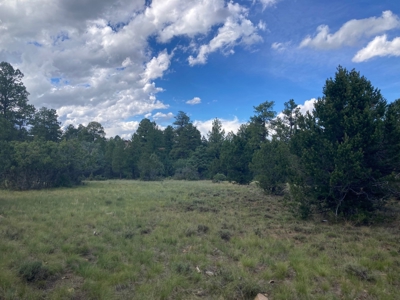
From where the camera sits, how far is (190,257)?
22.6 feet

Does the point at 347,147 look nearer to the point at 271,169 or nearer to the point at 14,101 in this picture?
the point at 271,169

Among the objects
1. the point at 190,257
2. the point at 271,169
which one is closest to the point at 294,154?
the point at 271,169

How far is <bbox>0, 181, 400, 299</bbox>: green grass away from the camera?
511cm

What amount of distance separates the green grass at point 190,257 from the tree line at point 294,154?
A: 1585mm

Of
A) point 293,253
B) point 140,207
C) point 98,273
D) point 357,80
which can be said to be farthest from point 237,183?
point 98,273

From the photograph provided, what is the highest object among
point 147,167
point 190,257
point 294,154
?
point 294,154

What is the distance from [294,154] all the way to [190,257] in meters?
8.66

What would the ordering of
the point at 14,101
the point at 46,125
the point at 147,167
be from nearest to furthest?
the point at 14,101, the point at 46,125, the point at 147,167

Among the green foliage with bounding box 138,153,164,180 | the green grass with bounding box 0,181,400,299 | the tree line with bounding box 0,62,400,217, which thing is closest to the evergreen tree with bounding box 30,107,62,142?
the tree line with bounding box 0,62,400,217

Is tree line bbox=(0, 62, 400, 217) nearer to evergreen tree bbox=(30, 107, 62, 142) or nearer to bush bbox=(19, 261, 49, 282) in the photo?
evergreen tree bbox=(30, 107, 62, 142)

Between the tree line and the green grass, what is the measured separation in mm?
1585

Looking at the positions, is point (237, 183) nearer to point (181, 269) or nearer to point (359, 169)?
point (359, 169)

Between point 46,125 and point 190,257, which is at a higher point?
point 46,125

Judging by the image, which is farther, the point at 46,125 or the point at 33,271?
the point at 46,125
